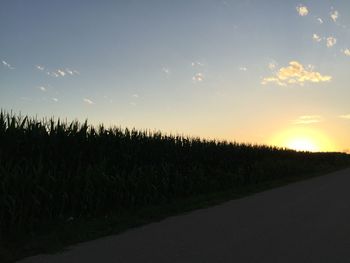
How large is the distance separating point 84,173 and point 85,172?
4cm

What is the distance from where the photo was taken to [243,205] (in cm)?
1557

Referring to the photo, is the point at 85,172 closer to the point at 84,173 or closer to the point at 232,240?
the point at 84,173

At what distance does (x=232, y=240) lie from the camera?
908 centimetres

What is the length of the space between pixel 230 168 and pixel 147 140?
340 inches

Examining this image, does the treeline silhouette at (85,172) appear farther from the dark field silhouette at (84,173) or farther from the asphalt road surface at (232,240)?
the asphalt road surface at (232,240)

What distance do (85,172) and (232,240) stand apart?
16.1 ft

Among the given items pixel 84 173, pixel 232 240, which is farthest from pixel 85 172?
pixel 232 240

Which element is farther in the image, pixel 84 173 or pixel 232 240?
pixel 84 173

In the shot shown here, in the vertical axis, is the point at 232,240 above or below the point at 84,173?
below

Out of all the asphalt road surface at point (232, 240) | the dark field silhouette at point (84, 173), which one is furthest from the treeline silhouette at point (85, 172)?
the asphalt road surface at point (232, 240)

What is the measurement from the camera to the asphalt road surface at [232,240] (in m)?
7.74

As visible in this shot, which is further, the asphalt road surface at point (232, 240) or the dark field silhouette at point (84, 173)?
the dark field silhouette at point (84, 173)

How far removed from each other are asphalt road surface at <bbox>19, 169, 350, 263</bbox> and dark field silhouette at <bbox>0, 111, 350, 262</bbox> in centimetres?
181

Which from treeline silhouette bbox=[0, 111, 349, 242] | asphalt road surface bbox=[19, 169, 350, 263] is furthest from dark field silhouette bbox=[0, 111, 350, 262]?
asphalt road surface bbox=[19, 169, 350, 263]
